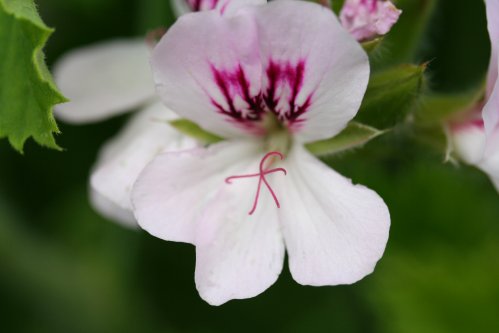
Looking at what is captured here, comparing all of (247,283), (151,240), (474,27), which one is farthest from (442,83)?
(247,283)

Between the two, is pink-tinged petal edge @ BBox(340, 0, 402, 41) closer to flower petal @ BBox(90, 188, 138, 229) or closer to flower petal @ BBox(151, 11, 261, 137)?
flower petal @ BBox(151, 11, 261, 137)

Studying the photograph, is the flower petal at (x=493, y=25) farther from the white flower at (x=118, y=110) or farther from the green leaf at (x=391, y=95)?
the white flower at (x=118, y=110)

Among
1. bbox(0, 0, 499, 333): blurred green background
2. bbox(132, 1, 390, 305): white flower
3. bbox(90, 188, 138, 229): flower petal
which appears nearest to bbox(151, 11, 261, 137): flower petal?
bbox(132, 1, 390, 305): white flower

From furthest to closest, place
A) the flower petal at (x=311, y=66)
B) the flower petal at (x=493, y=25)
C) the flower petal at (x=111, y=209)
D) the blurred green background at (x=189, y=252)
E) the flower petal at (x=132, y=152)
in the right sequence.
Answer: the blurred green background at (x=189, y=252) → the flower petal at (x=111, y=209) → the flower petal at (x=132, y=152) → the flower petal at (x=493, y=25) → the flower petal at (x=311, y=66)

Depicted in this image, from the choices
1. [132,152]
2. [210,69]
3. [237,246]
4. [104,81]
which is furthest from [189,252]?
[210,69]

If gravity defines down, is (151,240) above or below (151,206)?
below

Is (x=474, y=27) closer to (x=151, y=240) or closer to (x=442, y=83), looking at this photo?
(x=442, y=83)

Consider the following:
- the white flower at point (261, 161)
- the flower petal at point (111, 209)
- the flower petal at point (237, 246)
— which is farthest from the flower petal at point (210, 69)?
the flower petal at point (111, 209)
